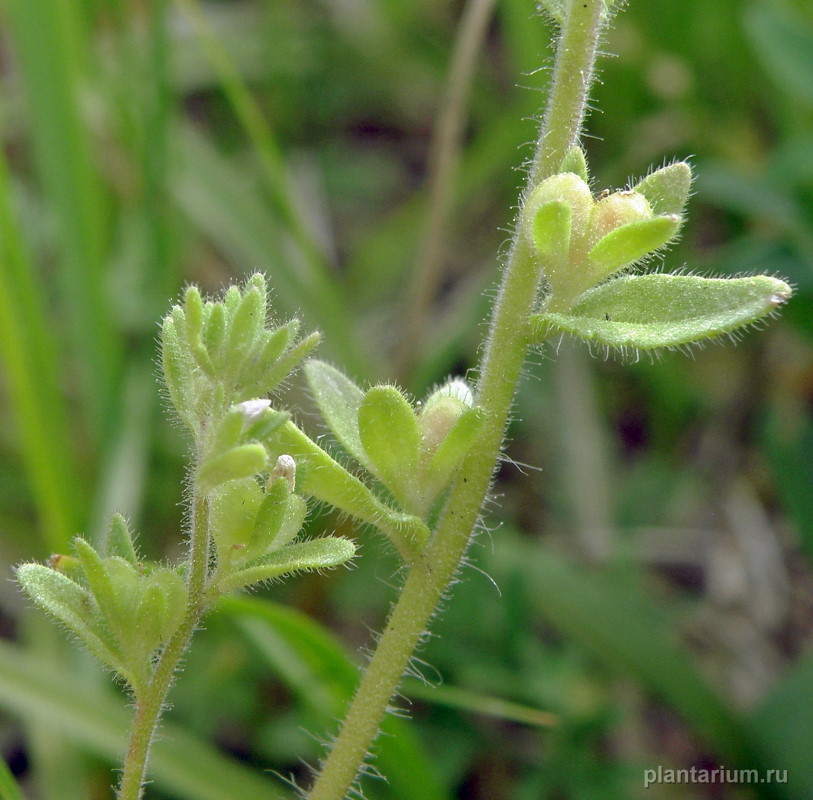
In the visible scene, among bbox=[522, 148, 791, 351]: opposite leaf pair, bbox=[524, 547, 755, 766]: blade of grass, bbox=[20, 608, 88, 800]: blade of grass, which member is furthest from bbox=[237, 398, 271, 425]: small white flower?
bbox=[524, 547, 755, 766]: blade of grass

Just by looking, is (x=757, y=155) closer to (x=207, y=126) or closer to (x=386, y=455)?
(x=207, y=126)

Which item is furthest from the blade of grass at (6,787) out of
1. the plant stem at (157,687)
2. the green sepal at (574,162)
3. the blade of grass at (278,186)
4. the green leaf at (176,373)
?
the blade of grass at (278,186)

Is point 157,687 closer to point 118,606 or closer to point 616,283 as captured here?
point 118,606

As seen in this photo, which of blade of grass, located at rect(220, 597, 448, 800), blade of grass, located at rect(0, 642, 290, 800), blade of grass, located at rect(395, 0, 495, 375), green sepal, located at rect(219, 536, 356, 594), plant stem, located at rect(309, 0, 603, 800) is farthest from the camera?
blade of grass, located at rect(395, 0, 495, 375)

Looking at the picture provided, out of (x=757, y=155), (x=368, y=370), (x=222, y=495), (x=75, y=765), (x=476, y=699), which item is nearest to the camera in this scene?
(x=222, y=495)

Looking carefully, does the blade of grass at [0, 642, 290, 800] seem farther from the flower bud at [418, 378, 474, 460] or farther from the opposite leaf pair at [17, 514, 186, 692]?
the flower bud at [418, 378, 474, 460]

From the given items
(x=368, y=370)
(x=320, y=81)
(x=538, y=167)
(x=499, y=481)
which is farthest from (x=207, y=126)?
(x=538, y=167)

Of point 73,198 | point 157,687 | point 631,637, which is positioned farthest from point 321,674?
point 73,198
